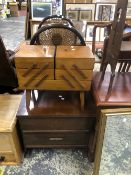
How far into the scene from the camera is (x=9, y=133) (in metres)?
1.24

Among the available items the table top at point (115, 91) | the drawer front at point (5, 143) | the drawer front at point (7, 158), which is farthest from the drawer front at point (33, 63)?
the drawer front at point (7, 158)

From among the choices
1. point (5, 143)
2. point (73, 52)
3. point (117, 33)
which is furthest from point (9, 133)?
point (117, 33)

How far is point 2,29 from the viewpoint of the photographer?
208 inches

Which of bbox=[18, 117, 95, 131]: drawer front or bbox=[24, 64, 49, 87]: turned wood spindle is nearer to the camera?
bbox=[24, 64, 49, 87]: turned wood spindle

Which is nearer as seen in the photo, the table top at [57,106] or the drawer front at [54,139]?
the table top at [57,106]

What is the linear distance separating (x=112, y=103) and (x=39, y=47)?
558mm

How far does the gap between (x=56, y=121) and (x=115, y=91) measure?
45 centimetres

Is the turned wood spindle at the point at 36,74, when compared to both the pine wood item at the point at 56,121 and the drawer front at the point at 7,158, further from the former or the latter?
the drawer front at the point at 7,158

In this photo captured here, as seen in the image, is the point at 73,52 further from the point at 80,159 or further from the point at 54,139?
the point at 80,159

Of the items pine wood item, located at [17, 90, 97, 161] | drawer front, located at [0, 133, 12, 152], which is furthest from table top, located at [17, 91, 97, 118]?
drawer front, located at [0, 133, 12, 152]

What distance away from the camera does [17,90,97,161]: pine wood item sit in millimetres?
1278

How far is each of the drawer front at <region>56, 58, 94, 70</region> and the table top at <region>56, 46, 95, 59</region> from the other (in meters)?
0.02

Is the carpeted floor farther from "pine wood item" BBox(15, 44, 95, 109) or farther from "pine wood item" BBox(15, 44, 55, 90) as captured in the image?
"pine wood item" BBox(15, 44, 55, 90)

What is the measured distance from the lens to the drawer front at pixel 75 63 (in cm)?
107
